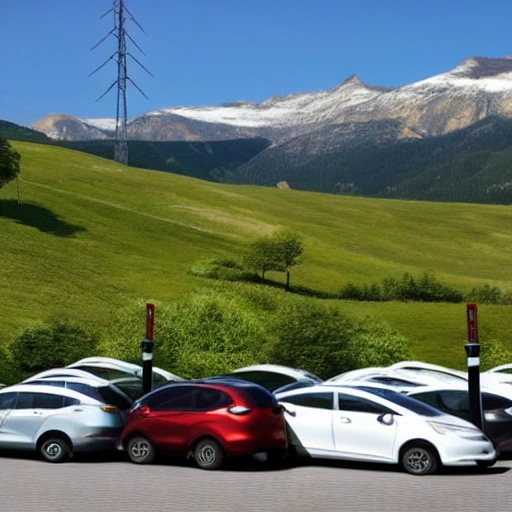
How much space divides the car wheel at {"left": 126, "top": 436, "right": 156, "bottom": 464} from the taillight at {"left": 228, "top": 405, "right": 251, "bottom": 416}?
253 centimetres

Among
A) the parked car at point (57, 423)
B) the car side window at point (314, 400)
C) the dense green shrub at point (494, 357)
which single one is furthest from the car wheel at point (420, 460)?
the dense green shrub at point (494, 357)

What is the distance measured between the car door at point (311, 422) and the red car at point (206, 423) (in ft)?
2.90

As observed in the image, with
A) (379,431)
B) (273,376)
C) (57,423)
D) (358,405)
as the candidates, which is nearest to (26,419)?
(57,423)

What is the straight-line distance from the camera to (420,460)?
22.5 metres

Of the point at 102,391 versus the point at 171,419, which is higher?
the point at 102,391

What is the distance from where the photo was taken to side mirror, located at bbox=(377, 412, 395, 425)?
74.8 feet

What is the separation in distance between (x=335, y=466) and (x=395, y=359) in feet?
97.4

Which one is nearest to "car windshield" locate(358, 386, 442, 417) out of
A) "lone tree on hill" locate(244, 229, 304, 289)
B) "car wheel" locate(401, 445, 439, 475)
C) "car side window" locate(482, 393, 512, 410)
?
"car wheel" locate(401, 445, 439, 475)

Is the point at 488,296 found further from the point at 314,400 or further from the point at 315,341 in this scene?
the point at 314,400

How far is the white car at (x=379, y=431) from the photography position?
73.7 ft

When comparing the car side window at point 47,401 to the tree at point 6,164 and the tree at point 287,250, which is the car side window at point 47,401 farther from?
the tree at point 6,164

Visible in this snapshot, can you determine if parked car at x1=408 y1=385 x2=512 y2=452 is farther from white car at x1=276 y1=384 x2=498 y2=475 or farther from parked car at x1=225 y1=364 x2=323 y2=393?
parked car at x1=225 y1=364 x2=323 y2=393

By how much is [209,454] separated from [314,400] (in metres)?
3.01

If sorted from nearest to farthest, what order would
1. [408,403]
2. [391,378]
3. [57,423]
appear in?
[408,403] → [57,423] → [391,378]
